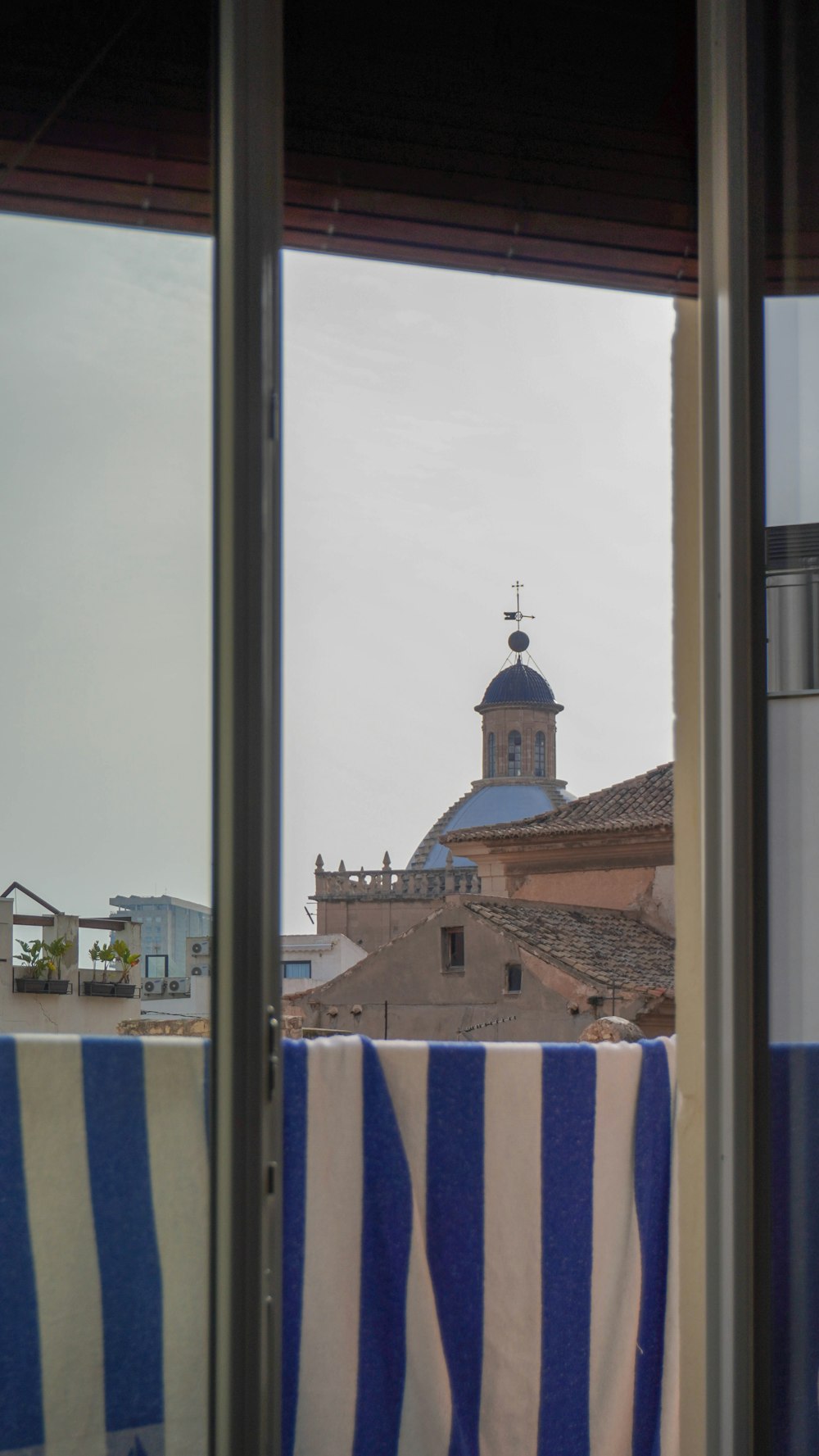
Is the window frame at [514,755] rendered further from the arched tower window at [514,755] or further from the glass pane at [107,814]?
the glass pane at [107,814]

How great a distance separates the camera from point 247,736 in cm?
117

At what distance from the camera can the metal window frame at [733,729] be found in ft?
4.24

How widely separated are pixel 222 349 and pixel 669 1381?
1.23m

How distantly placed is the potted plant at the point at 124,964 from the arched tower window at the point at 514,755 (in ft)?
32.7

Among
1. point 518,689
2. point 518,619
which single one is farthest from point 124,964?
point 518,689

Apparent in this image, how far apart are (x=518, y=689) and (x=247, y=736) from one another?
8.93 metres

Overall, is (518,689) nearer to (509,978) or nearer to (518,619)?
(518,619)

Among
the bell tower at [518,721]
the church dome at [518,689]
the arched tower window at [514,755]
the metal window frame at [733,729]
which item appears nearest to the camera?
the metal window frame at [733,729]

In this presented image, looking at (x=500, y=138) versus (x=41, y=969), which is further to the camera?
(x=500, y=138)

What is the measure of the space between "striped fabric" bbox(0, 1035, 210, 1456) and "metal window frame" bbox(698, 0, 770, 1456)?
0.54 meters

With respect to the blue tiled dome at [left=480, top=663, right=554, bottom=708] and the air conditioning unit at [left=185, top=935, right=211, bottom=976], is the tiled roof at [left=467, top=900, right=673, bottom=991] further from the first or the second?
the air conditioning unit at [left=185, top=935, right=211, bottom=976]

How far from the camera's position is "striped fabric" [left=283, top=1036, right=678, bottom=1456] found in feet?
4.31

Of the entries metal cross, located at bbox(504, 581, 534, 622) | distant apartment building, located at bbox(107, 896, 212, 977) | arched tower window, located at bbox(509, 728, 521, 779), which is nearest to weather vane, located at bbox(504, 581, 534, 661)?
metal cross, located at bbox(504, 581, 534, 622)

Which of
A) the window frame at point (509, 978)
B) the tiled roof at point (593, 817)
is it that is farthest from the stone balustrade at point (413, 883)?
the tiled roof at point (593, 817)
